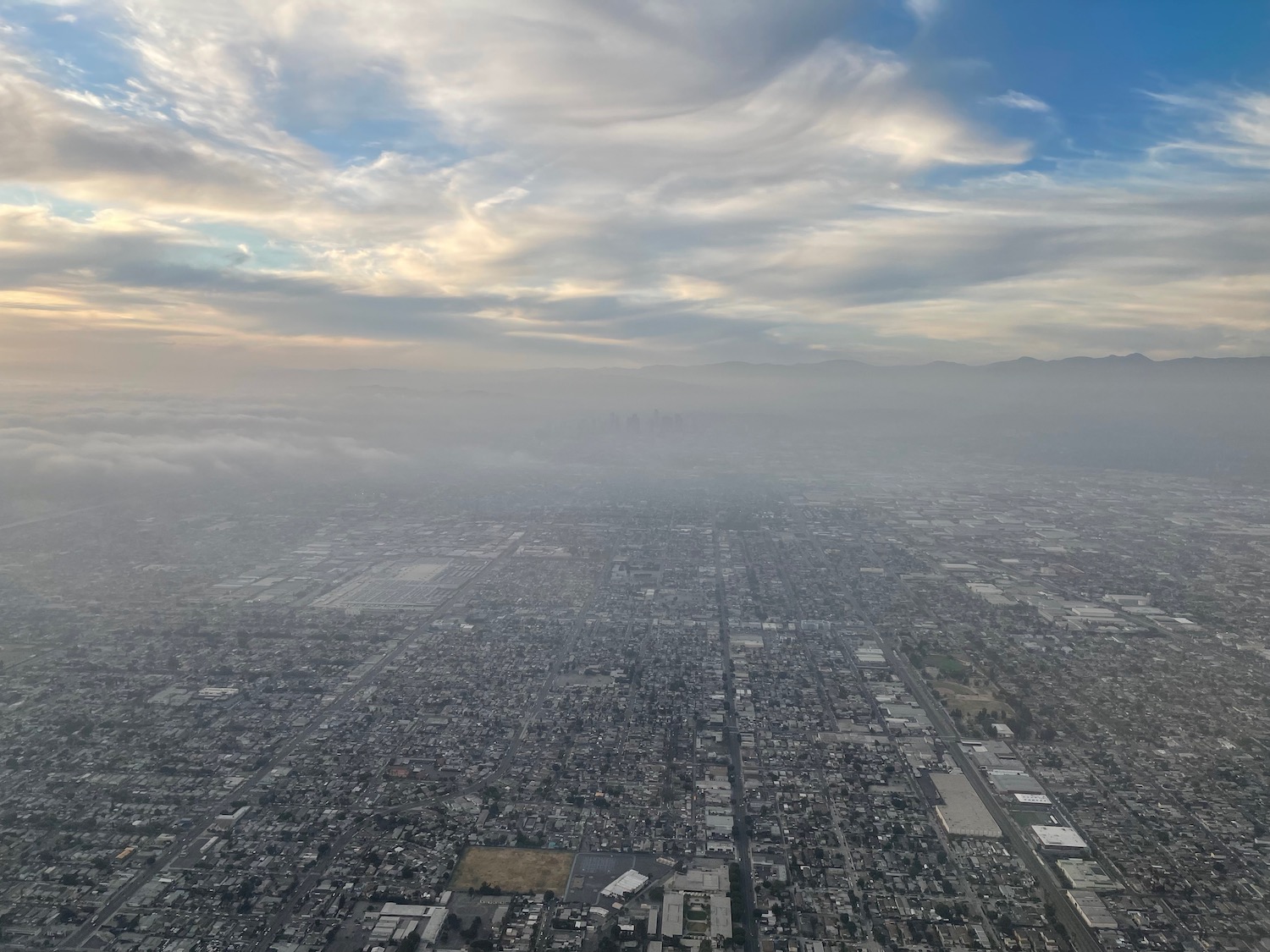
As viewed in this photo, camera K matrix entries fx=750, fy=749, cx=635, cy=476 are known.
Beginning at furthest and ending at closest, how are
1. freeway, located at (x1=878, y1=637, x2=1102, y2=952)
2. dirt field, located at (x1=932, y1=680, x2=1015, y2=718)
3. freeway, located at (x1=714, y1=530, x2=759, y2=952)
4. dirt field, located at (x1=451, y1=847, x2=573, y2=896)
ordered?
dirt field, located at (x1=932, y1=680, x2=1015, y2=718), dirt field, located at (x1=451, y1=847, x2=573, y2=896), freeway, located at (x1=714, y1=530, x2=759, y2=952), freeway, located at (x1=878, y1=637, x2=1102, y2=952)

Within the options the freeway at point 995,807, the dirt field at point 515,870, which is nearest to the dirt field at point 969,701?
the freeway at point 995,807

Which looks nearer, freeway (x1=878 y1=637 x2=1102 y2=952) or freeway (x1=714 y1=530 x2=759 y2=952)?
freeway (x1=878 y1=637 x2=1102 y2=952)

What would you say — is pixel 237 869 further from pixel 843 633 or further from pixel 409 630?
pixel 843 633

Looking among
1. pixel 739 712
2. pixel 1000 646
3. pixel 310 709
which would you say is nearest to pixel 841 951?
pixel 739 712

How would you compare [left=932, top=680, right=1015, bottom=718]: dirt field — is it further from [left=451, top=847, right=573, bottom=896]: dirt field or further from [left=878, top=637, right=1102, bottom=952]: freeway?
[left=451, top=847, right=573, bottom=896]: dirt field

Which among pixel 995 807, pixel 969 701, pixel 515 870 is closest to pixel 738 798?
pixel 515 870

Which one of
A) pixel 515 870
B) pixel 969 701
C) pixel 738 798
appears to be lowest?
pixel 515 870

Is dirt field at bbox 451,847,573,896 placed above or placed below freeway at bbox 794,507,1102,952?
below

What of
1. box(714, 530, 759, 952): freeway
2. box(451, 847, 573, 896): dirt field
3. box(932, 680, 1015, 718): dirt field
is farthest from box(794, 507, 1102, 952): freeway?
box(451, 847, 573, 896): dirt field

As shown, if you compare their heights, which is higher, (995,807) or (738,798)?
(995,807)

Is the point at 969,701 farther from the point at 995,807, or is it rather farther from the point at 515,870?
the point at 515,870
